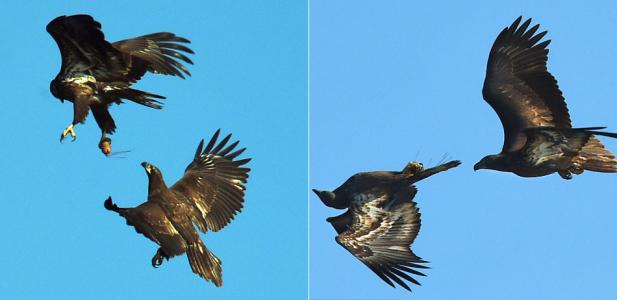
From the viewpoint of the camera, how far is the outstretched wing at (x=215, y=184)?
1831 centimetres

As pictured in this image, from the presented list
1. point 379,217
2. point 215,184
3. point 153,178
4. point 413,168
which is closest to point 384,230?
point 379,217

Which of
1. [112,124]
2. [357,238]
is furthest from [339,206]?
[112,124]

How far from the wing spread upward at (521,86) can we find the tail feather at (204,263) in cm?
478

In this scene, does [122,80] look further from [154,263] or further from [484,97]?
[484,97]

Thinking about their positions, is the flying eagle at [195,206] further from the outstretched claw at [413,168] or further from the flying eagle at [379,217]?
the outstretched claw at [413,168]

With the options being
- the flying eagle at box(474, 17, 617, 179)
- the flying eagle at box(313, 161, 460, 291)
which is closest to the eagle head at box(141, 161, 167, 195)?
the flying eagle at box(313, 161, 460, 291)

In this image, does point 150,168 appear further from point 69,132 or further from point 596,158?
point 596,158

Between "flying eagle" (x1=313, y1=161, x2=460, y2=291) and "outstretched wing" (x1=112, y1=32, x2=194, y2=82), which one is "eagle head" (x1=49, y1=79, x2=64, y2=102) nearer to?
"outstretched wing" (x1=112, y1=32, x2=194, y2=82)

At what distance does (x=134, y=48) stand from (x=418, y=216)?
4.39 m

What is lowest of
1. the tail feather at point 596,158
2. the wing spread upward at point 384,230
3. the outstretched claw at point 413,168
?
the wing spread upward at point 384,230

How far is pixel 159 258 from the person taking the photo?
16219 millimetres

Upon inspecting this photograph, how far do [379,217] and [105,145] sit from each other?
12.4 feet

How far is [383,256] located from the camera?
59.8 ft

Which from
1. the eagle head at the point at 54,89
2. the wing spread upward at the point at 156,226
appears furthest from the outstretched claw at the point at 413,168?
the eagle head at the point at 54,89
